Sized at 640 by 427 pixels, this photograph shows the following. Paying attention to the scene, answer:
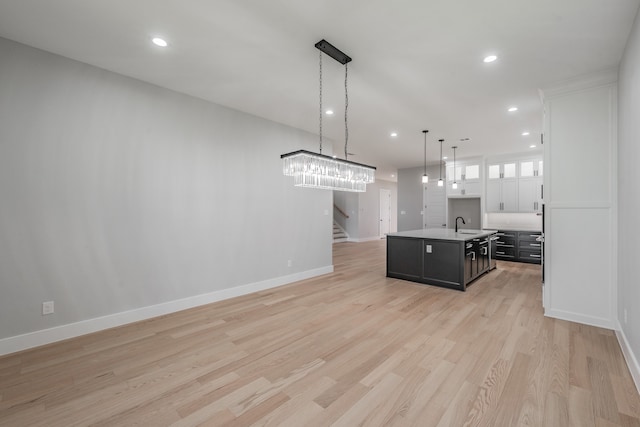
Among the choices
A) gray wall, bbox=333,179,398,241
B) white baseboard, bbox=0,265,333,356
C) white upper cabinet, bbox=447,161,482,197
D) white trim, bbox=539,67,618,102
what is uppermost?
white trim, bbox=539,67,618,102

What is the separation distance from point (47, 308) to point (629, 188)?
553 cm

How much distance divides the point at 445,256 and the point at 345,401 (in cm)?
338

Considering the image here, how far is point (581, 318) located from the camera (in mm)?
3232

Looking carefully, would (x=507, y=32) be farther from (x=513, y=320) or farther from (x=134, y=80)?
(x=134, y=80)

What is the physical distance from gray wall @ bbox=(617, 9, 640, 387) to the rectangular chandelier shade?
2291 millimetres

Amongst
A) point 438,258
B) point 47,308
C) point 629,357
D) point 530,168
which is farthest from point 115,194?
point 530,168

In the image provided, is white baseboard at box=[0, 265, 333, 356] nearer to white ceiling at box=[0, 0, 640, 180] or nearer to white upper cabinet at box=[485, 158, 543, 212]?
white ceiling at box=[0, 0, 640, 180]

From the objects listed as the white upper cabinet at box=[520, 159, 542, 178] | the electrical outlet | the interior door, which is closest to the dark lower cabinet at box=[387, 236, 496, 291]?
the white upper cabinet at box=[520, 159, 542, 178]

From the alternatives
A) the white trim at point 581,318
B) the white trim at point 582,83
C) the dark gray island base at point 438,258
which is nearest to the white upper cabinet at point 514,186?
the dark gray island base at point 438,258

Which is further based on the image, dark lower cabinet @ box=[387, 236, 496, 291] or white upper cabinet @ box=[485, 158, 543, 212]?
white upper cabinet @ box=[485, 158, 543, 212]

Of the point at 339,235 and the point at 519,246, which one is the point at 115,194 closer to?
the point at 519,246

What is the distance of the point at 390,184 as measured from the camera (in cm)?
1354

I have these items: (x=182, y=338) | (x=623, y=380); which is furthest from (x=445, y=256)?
(x=182, y=338)

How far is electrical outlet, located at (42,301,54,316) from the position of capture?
278cm
